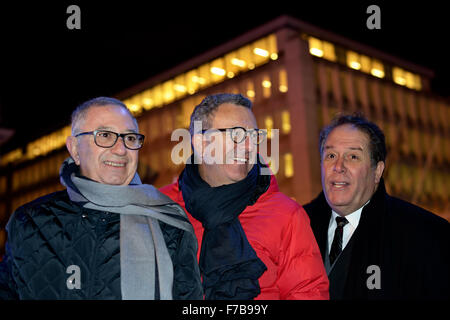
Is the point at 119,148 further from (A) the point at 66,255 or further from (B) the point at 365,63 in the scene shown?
(B) the point at 365,63

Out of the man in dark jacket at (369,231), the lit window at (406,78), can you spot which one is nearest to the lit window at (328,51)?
the lit window at (406,78)

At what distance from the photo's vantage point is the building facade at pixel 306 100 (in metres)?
35.5

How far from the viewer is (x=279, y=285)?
3158 millimetres

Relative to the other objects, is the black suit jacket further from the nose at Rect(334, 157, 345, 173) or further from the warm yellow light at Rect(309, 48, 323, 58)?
the warm yellow light at Rect(309, 48, 323, 58)

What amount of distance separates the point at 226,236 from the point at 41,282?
3.44ft

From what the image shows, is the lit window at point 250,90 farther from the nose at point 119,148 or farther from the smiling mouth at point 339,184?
the nose at point 119,148

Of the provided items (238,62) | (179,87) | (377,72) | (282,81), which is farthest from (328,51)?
(179,87)

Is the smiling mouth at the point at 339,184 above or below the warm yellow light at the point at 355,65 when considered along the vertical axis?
below

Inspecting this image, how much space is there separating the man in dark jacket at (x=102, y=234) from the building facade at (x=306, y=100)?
29904 mm

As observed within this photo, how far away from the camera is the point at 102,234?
9.68ft

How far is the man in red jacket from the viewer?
3000mm

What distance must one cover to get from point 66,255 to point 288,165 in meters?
32.7

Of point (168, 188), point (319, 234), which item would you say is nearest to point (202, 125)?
point (168, 188)

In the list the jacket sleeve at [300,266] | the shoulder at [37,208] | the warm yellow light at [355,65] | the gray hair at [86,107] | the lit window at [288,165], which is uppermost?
the warm yellow light at [355,65]
